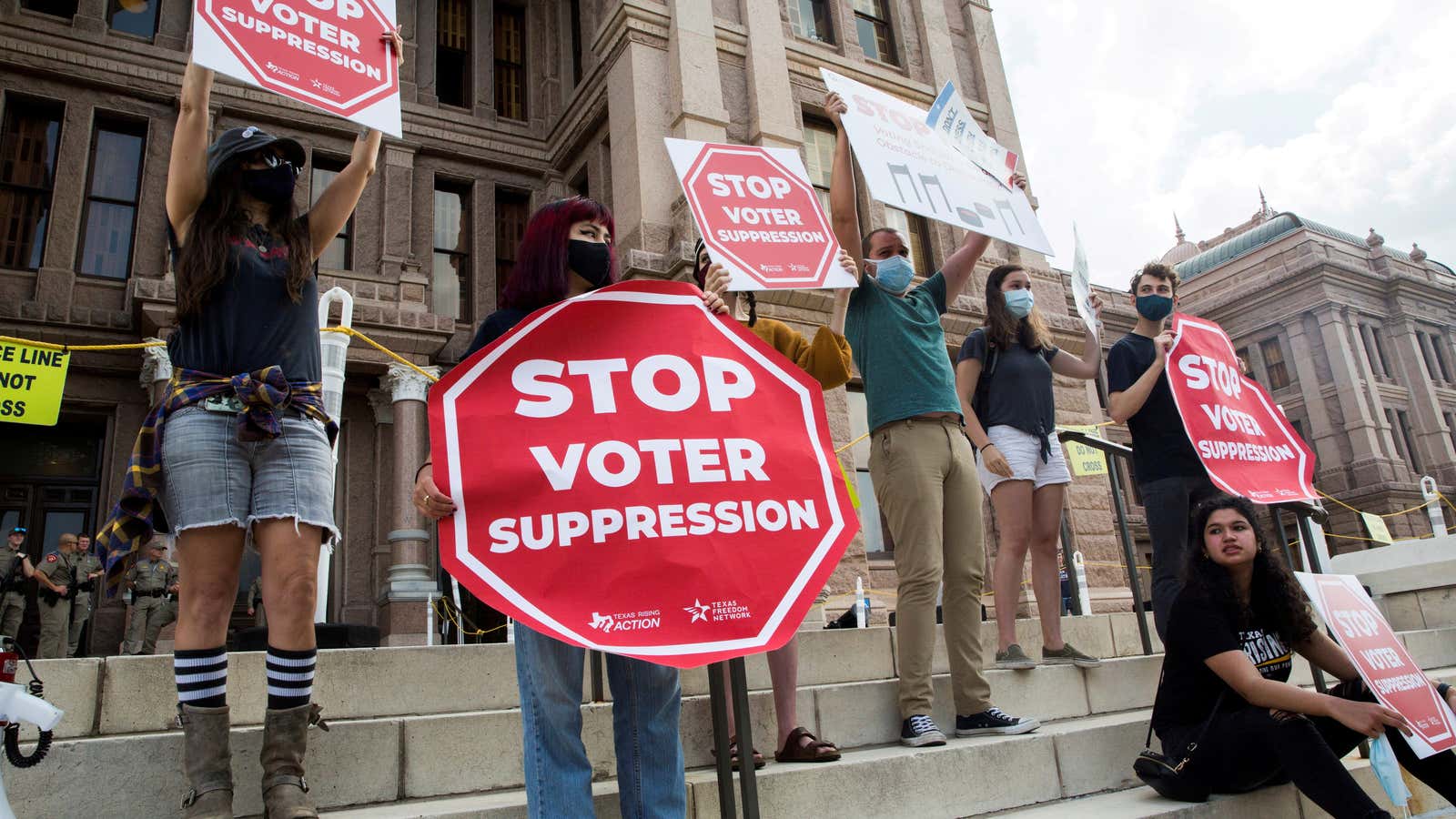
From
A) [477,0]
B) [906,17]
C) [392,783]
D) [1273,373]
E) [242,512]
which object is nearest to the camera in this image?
[242,512]

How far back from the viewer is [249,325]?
2.56m

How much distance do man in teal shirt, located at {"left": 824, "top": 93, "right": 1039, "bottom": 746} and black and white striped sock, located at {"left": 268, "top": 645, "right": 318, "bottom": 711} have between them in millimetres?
2182

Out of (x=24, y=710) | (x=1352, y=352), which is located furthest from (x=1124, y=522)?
(x=1352, y=352)

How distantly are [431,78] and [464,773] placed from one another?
1478 centimetres

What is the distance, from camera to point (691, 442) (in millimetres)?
2283

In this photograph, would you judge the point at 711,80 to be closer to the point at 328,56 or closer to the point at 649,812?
the point at 328,56

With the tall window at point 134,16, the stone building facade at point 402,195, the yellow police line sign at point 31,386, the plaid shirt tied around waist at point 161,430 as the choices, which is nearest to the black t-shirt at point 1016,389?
the plaid shirt tied around waist at point 161,430

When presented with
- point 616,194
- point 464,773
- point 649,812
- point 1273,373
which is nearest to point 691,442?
point 649,812

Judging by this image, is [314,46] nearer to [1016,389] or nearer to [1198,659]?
[1016,389]

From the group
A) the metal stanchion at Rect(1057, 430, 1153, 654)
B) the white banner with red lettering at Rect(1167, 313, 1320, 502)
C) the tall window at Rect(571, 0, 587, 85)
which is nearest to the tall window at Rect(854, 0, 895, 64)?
the tall window at Rect(571, 0, 587, 85)

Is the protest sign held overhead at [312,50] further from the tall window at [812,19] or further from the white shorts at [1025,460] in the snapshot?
the tall window at [812,19]

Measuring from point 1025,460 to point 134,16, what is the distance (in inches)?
616

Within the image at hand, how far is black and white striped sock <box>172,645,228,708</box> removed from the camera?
90.6 inches

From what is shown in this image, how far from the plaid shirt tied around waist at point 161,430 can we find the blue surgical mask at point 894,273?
260 cm
